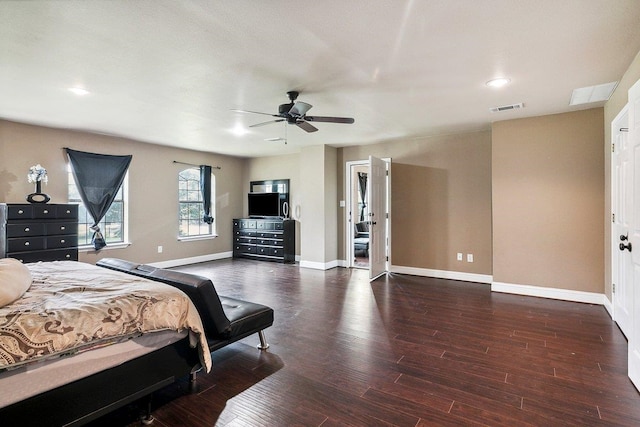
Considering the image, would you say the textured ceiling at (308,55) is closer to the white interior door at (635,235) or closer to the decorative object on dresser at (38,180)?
the white interior door at (635,235)

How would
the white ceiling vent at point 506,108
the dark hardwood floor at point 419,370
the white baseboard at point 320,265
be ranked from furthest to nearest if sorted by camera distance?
the white baseboard at point 320,265 → the white ceiling vent at point 506,108 → the dark hardwood floor at point 419,370

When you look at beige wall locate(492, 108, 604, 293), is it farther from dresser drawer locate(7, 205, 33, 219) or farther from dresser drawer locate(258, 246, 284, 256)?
dresser drawer locate(7, 205, 33, 219)

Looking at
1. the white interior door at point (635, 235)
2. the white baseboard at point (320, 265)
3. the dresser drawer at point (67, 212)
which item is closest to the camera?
the white interior door at point (635, 235)

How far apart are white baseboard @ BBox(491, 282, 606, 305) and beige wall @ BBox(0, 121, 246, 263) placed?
5.95m

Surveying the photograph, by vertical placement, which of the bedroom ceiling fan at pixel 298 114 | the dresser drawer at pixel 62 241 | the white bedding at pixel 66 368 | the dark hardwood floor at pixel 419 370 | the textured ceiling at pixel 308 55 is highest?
the textured ceiling at pixel 308 55

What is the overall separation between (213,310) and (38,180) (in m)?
4.22

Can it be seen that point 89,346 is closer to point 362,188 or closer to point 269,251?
point 269,251

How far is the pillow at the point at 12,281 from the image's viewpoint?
174 cm

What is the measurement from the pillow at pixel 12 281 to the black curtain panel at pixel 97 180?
12.4ft

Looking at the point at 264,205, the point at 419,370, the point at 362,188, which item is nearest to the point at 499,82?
the point at 419,370

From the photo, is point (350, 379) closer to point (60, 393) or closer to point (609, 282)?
point (60, 393)

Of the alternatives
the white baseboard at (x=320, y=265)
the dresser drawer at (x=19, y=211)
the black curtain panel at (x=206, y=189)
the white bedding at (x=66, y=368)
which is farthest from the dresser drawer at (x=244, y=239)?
the white bedding at (x=66, y=368)

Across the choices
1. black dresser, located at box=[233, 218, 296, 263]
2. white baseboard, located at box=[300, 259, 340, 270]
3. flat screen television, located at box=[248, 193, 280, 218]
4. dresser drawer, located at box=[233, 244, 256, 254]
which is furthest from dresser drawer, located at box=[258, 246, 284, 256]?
flat screen television, located at box=[248, 193, 280, 218]

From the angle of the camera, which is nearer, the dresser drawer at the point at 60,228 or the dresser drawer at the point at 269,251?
the dresser drawer at the point at 60,228
